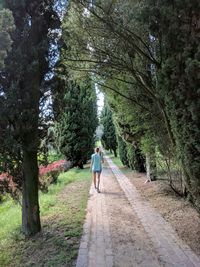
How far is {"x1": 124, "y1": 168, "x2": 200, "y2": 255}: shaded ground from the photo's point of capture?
25.1 ft

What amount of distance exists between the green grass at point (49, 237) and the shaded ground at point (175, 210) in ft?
7.31

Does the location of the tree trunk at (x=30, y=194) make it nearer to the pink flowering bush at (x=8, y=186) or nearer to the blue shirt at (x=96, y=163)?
the pink flowering bush at (x=8, y=186)

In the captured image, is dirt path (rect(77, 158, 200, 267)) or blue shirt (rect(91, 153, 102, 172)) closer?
dirt path (rect(77, 158, 200, 267))

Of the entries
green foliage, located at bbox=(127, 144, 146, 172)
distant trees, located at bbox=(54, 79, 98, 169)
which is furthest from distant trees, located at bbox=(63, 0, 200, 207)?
distant trees, located at bbox=(54, 79, 98, 169)

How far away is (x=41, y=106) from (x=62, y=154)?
17.9 metres

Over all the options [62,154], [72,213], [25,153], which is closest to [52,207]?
[72,213]

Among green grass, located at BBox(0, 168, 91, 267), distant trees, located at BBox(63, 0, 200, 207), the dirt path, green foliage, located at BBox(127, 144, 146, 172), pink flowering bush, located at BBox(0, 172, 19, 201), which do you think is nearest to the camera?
distant trees, located at BBox(63, 0, 200, 207)

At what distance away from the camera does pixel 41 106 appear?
8.47 m

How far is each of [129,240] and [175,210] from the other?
317cm

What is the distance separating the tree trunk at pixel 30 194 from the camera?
823cm

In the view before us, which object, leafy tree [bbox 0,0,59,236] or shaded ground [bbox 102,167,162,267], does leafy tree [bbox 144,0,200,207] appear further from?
leafy tree [bbox 0,0,59,236]

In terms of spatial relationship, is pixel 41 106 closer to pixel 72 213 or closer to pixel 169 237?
pixel 72 213

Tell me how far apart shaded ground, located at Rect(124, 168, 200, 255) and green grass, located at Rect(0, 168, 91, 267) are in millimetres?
2228

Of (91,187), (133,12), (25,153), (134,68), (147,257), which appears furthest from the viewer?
(91,187)
